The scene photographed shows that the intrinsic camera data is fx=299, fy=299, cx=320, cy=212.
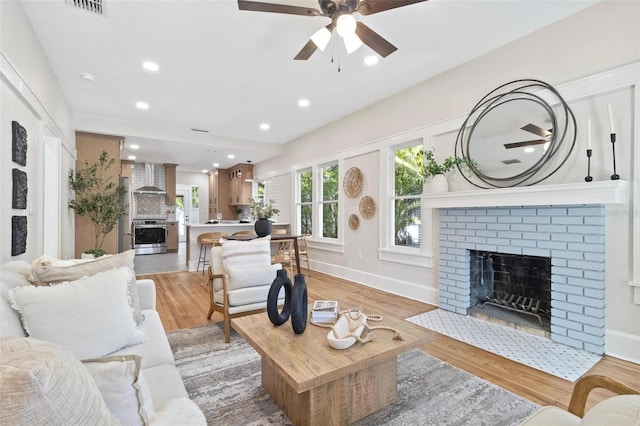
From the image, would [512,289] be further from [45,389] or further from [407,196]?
[45,389]

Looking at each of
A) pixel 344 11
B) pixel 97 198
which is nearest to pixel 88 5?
pixel 344 11

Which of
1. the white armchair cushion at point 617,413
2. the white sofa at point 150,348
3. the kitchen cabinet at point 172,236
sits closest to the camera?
the white armchair cushion at point 617,413

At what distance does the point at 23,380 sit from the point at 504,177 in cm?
355

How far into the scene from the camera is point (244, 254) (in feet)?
10.1

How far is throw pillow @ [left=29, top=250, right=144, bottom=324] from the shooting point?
1581 millimetres

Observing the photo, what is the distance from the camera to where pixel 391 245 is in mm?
4410

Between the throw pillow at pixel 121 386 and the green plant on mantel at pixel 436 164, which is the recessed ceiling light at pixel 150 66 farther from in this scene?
the throw pillow at pixel 121 386

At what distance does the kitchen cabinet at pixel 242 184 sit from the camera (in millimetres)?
8516

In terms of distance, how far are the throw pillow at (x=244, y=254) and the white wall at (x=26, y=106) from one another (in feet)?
5.02

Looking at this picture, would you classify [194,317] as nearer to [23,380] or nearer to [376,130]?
[23,380]

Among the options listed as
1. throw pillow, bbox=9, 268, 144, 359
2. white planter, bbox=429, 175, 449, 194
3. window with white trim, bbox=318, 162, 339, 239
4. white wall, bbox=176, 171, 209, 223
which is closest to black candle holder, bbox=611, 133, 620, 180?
white planter, bbox=429, 175, 449, 194

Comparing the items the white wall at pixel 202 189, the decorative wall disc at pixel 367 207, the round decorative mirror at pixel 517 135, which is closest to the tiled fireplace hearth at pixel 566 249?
the round decorative mirror at pixel 517 135

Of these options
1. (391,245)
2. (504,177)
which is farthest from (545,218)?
(391,245)

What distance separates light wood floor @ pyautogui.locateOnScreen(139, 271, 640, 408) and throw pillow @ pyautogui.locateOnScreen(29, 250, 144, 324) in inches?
54.1
